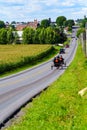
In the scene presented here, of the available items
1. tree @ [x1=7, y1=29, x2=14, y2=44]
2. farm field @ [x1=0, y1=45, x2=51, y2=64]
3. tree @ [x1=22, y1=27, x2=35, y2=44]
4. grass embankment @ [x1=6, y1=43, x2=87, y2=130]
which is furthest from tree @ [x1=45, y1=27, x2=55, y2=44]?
grass embankment @ [x1=6, y1=43, x2=87, y2=130]

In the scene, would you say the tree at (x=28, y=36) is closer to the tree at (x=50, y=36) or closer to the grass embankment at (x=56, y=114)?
the tree at (x=50, y=36)

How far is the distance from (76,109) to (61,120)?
2.60 metres

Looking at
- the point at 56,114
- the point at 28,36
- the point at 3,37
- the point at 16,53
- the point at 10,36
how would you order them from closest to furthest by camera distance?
1. the point at 56,114
2. the point at 16,53
3. the point at 28,36
4. the point at 3,37
5. the point at 10,36

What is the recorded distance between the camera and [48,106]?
1875 centimetres

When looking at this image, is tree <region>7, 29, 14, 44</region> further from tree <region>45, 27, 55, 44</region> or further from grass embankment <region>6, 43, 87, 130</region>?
grass embankment <region>6, 43, 87, 130</region>

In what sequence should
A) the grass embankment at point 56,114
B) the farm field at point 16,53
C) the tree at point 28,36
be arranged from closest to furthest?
1. the grass embankment at point 56,114
2. the farm field at point 16,53
3. the tree at point 28,36

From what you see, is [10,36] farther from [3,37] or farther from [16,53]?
[16,53]

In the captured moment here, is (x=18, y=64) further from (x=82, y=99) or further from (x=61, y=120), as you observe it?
(x=61, y=120)

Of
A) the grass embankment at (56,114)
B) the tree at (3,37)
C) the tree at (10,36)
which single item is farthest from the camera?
the tree at (10,36)

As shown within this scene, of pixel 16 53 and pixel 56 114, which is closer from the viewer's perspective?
pixel 56 114

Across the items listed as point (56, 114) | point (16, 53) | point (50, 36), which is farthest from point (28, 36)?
point (56, 114)

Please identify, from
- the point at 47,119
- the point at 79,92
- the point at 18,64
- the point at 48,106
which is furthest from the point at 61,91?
the point at 18,64

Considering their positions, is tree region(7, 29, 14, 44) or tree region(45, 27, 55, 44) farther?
tree region(7, 29, 14, 44)

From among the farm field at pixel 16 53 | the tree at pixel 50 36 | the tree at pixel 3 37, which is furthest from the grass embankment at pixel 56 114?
the tree at pixel 3 37
